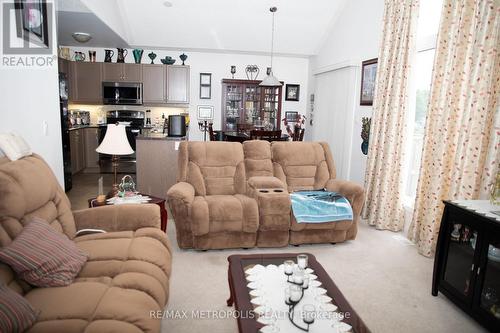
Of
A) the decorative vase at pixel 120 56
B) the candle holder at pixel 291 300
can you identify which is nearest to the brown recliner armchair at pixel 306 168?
the candle holder at pixel 291 300

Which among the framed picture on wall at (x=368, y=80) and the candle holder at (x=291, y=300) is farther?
the framed picture on wall at (x=368, y=80)

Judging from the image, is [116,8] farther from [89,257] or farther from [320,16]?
[89,257]

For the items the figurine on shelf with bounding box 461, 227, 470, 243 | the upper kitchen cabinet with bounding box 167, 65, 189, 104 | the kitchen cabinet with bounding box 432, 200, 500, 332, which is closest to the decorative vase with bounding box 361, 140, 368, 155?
the kitchen cabinet with bounding box 432, 200, 500, 332

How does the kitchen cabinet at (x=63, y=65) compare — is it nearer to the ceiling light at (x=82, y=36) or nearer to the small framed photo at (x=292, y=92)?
the ceiling light at (x=82, y=36)

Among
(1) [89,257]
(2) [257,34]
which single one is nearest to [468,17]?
(1) [89,257]

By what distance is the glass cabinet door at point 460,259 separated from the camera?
2.38 metres

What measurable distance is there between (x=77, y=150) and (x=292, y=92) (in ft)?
15.0

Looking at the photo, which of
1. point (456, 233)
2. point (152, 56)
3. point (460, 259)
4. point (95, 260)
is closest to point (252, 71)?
point (152, 56)

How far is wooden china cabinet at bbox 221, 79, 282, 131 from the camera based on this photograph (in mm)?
7527

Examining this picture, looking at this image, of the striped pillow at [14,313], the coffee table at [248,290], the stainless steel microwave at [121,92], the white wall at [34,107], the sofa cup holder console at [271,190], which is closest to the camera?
the striped pillow at [14,313]

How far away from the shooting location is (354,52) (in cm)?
552

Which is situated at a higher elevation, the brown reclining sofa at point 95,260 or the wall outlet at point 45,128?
the wall outlet at point 45,128

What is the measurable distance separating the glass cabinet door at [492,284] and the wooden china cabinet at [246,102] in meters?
5.58

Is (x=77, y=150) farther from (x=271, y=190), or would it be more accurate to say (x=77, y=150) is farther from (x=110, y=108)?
(x=271, y=190)
